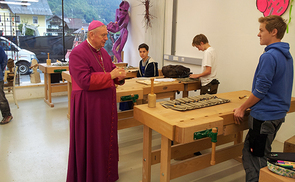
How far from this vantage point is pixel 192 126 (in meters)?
1.97

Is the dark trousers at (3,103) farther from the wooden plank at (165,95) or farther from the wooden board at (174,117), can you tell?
the wooden board at (174,117)

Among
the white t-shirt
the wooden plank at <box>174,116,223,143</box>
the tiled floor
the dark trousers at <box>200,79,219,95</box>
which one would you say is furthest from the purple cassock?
the dark trousers at <box>200,79,219,95</box>

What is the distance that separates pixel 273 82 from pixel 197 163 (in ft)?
3.47

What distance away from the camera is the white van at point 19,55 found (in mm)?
6285

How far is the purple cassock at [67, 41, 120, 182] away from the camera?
2334 mm

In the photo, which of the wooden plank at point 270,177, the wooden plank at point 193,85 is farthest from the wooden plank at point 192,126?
the wooden plank at point 193,85

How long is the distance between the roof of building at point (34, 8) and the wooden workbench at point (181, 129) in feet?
17.5

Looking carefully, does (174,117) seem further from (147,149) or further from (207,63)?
(207,63)

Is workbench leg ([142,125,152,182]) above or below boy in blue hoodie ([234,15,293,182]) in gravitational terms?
Answer: below

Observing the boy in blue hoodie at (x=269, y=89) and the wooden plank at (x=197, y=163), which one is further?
the wooden plank at (x=197, y=163)

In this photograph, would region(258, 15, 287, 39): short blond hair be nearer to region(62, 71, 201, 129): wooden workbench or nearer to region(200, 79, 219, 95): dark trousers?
region(62, 71, 201, 129): wooden workbench

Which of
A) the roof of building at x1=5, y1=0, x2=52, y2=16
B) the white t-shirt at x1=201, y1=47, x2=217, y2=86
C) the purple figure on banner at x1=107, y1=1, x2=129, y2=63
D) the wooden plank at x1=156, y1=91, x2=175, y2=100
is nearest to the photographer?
the white t-shirt at x1=201, y1=47, x2=217, y2=86

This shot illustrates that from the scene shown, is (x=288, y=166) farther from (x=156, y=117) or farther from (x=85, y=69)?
(x=85, y=69)

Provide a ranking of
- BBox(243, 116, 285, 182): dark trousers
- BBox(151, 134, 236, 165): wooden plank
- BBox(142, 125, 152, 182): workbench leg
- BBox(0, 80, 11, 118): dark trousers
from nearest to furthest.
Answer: BBox(243, 116, 285, 182): dark trousers → BBox(142, 125, 152, 182): workbench leg → BBox(151, 134, 236, 165): wooden plank → BBox(0, 80, 11, 118): dark trousers
